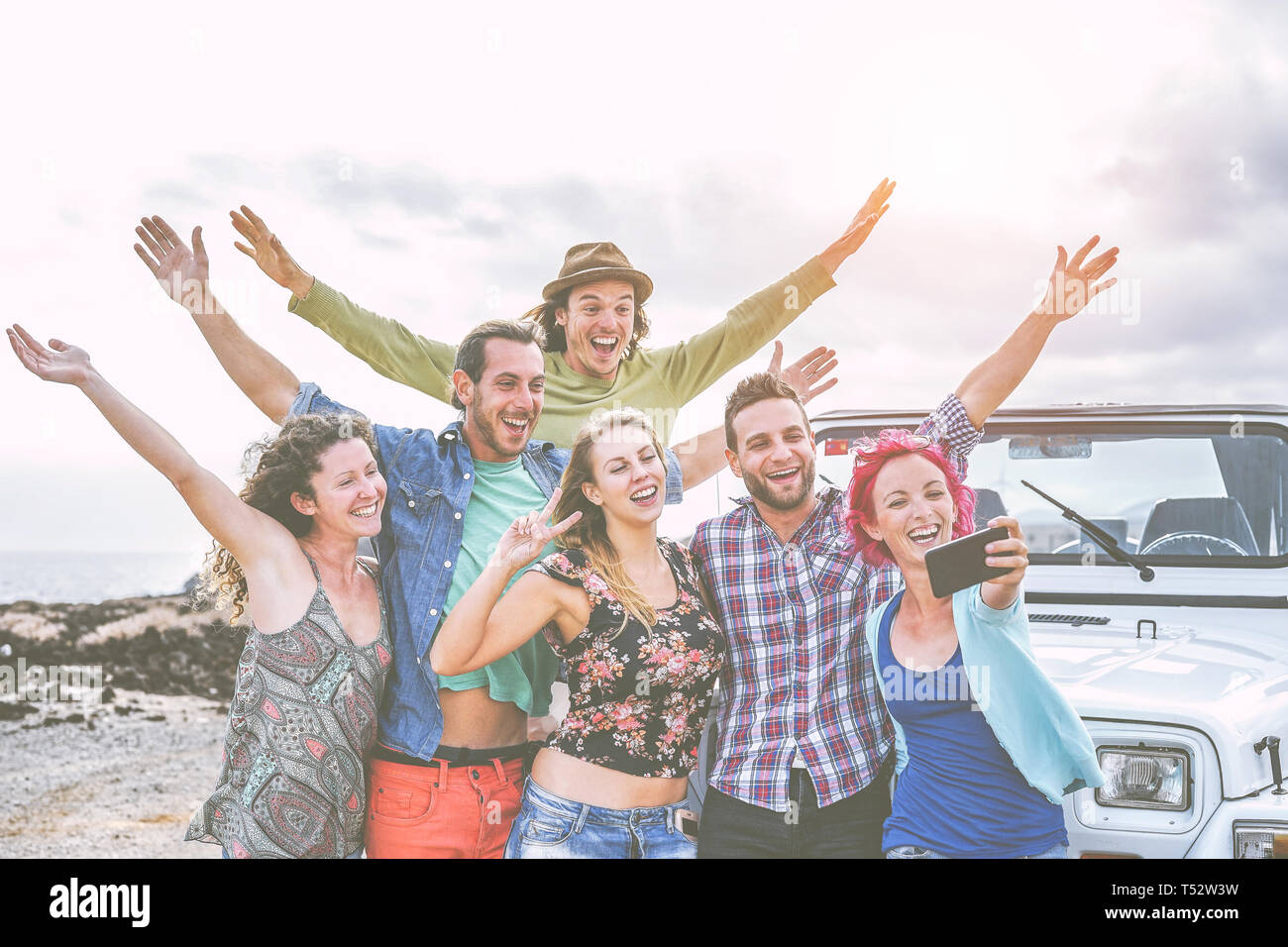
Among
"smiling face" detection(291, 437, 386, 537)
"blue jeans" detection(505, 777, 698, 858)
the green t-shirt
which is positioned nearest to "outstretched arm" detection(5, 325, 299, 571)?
"smiling face" detection(291, 437, 386, 537)

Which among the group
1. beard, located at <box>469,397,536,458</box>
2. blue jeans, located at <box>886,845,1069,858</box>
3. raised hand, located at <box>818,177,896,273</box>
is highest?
raised hand, located at <box>818,177,896,273</box>

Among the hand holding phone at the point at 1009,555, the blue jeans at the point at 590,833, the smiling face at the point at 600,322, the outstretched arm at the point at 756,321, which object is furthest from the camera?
the outstretched arm at the point at 756,321

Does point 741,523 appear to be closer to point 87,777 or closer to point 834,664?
point 834,664

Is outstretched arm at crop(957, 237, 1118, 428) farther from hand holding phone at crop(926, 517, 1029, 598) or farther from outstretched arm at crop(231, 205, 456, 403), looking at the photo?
outstretched arm at crop(231, 205, 456, 403)

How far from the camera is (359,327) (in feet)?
10.9

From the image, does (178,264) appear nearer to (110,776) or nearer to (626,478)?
(626,478)

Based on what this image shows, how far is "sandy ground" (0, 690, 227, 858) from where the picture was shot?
41.7ft

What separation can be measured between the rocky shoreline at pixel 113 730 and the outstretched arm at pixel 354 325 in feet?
8.11

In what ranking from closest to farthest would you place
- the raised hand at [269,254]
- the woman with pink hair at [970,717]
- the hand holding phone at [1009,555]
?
the hand holding phone at [1009,555] → the woman with pink hair at [970,717] → the raised hand at [269,254]

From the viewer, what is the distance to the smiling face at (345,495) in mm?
2664

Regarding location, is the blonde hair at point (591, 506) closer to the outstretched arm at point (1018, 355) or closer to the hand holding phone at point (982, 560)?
the hand holding phone at point (982, 560)

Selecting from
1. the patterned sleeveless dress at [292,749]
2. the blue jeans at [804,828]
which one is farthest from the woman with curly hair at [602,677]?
the patterned sleeveless dress at [292,749]

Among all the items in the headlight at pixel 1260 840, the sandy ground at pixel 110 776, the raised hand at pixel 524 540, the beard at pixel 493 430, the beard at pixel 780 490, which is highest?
the beard at pixel 493 430
